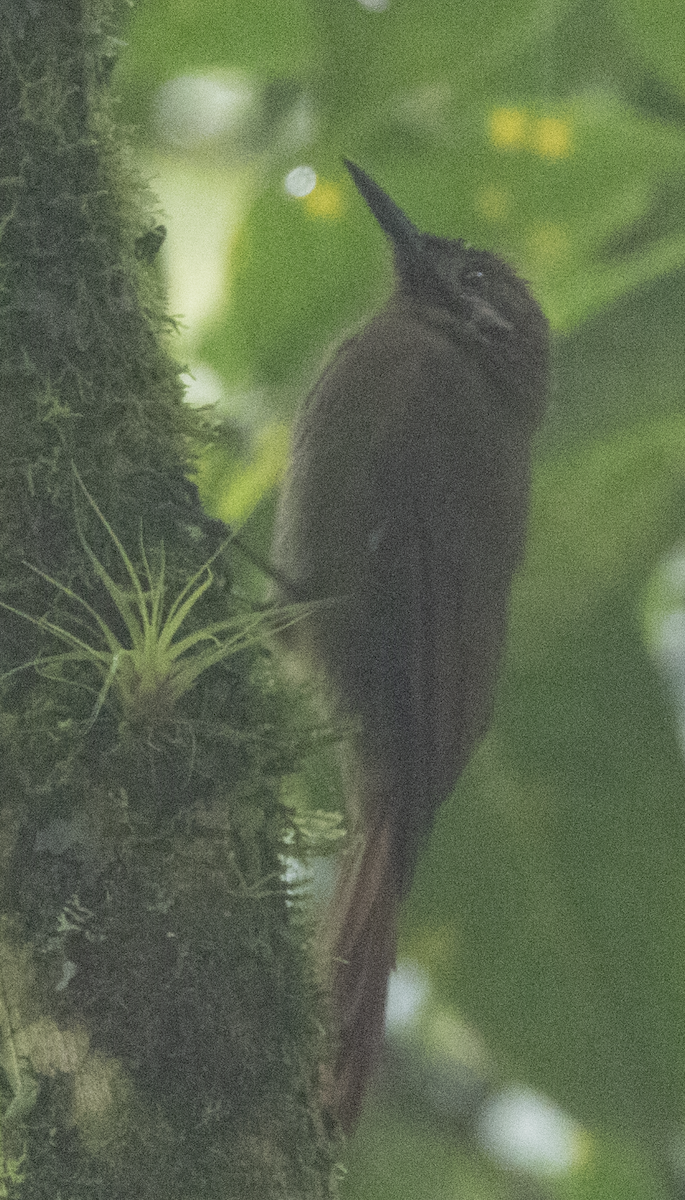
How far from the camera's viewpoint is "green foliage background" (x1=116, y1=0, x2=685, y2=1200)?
2.16 m

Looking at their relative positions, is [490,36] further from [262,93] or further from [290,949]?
[290,949]

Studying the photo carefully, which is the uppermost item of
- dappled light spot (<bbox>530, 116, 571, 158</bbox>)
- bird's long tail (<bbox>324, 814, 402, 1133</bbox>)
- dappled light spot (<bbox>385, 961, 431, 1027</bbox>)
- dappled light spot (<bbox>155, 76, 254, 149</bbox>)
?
dappled light spot (<bbox>155, 76, 254, 149</bbox>)

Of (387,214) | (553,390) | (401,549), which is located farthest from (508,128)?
(401,549)

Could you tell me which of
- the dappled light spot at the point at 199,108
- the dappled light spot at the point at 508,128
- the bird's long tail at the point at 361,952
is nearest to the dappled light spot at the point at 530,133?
the dappled light spot at the point at 508,128

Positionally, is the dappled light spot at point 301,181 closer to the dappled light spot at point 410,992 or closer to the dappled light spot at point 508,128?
the dappled light spot at point 508,128

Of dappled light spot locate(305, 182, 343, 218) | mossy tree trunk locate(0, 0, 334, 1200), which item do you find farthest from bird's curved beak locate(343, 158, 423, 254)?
mossy tree trunk locate(0, 0, 334, 1200)

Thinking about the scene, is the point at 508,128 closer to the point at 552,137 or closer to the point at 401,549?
the point at 552,137

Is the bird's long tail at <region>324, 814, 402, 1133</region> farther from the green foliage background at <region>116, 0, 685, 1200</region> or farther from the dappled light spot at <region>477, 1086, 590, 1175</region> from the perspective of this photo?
the dappled light spot at <region>477, 1086, 590, 1175</region>

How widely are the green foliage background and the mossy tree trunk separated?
3.47ft

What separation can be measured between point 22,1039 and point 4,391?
1.42ft

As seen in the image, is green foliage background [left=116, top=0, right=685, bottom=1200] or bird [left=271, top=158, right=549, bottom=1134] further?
green foliage background [left=116, top=0, right=685, bottom=1200]

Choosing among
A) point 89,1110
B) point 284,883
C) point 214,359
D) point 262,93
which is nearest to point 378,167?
point 214,359

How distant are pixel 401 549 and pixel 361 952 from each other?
2.02ft

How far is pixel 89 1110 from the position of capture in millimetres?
846
